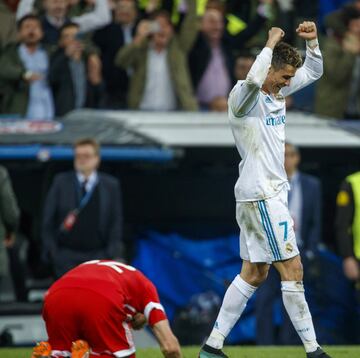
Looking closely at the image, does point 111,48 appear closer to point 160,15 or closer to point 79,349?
point 160,15

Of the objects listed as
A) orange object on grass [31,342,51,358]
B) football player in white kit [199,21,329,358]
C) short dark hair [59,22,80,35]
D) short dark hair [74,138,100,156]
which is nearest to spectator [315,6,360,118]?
short dark hair [59,22,80,35]

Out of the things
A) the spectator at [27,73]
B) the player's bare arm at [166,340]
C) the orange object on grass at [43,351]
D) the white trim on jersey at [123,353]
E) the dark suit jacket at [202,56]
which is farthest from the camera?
the dark suit jacket at [202,56]

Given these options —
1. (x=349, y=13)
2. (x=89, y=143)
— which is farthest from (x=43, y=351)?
(x=349, y=13)

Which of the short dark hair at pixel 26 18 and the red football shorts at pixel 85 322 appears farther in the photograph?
the short dark hair at pixel 26 18

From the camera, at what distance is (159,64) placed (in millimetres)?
17359

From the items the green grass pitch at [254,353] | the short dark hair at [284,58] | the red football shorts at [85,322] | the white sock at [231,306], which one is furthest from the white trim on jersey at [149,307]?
the green grass pitch at [254,353]

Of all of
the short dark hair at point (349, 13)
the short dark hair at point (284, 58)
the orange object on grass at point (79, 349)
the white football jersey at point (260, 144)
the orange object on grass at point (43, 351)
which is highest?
the short dark hair at point (284, 58)

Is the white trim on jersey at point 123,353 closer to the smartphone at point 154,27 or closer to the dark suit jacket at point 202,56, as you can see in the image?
the smartphone at point 154,27

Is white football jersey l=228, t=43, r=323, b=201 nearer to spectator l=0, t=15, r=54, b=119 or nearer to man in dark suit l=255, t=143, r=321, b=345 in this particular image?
man in dark suit l=255, t=143, r=321, b=345

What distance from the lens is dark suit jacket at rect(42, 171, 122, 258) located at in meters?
14.5

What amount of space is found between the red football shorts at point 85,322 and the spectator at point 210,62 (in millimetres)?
8797

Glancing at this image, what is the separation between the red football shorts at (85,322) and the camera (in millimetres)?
8977

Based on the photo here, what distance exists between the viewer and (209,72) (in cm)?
1780

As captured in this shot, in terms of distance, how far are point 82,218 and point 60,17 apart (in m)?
3.67
